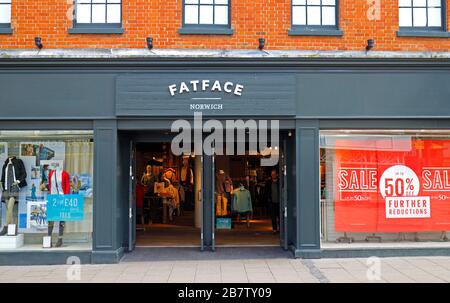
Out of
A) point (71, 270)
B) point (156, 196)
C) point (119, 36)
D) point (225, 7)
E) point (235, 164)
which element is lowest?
point (71, 270)

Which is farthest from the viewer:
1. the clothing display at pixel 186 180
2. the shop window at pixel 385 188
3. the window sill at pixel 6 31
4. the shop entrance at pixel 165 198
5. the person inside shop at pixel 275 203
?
the clothing display at pixel 186 180

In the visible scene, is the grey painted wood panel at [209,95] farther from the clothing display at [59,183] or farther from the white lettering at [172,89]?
the clothing display at [59,183]

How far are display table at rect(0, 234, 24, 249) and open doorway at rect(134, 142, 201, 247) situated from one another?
2990 mm

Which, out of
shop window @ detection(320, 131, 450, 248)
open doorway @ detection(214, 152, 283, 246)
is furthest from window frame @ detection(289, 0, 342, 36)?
open doorway @ detection(214, 152, 283, 246)

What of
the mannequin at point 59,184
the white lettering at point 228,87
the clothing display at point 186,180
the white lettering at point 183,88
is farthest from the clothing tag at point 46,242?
the clothing display at point 186,180

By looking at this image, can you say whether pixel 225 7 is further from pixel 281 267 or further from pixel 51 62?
pixel 281 267

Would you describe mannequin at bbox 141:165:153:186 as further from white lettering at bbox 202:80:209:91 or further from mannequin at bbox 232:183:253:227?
white lettering at bbox 202:80:209:91

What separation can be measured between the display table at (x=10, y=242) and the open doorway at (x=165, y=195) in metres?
2.99

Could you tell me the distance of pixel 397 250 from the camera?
9469mm

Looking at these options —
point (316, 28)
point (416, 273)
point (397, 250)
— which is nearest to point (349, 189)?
point (397, 250)

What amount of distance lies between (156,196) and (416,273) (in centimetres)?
882

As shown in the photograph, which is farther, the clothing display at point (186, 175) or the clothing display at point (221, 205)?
the clothing display at point (186, 175)

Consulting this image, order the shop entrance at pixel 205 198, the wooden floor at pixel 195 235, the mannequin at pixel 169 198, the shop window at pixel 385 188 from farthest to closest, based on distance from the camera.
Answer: the mannequin at pixel 169 198, the wooden floor at pixel 195 235, the shop entrance at pixel 205 198, the shop window at pixel 385 188

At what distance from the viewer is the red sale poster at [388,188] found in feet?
32.3
